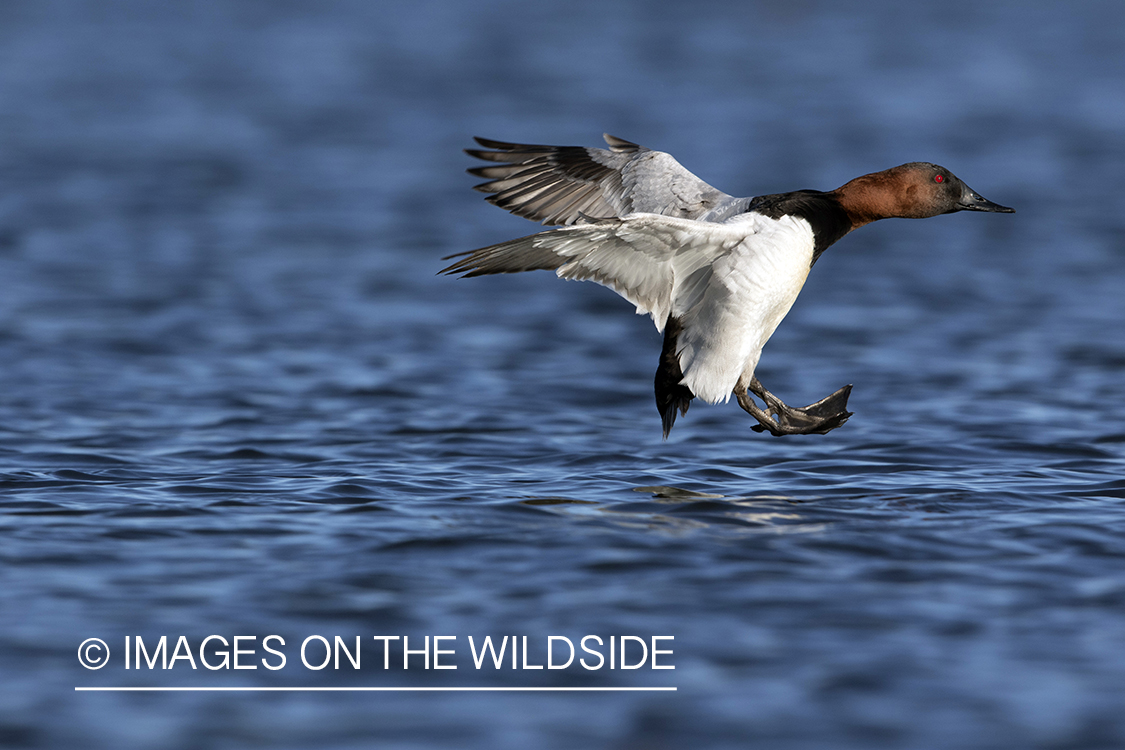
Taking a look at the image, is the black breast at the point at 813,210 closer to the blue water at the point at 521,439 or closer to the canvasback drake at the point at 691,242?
the canvasback drake at the point at 691,242

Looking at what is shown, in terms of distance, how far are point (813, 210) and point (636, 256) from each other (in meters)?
0.98

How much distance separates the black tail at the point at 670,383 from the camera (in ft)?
24.2

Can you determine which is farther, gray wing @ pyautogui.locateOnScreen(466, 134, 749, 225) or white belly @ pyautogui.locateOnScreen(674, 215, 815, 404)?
gray wing @ pyautogui.locateOnScreen(466, 134, 749, 225)

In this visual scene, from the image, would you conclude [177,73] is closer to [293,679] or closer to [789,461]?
[789,461]

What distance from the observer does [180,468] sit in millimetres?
7688

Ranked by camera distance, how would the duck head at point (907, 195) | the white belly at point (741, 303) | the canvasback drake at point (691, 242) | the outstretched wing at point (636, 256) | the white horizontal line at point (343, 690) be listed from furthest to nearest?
the duck head at point (907, 195), the white belly at point (741, 303), the canvasback drake at point (691, 242), the outstretched wing at point (636, 256), the white horizontal line at point (343, 690)

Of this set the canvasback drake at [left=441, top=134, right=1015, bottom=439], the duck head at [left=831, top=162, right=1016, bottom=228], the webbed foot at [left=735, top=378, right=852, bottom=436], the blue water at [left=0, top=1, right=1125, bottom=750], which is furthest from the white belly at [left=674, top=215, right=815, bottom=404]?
the blue water at [left=0, top=1, right=1125, bottom=750]

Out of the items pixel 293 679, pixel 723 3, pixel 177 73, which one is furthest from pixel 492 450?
pixel 723 3

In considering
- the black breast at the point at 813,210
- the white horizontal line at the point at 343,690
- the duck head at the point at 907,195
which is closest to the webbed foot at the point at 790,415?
the black breast at the point at 813,210

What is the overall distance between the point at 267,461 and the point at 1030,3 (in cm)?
2760

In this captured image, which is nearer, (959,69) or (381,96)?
(381,96)

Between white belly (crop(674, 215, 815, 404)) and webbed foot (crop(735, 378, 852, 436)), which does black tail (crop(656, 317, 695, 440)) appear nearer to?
white belly (crop(674, 215, 815, 404))

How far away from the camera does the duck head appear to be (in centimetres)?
750

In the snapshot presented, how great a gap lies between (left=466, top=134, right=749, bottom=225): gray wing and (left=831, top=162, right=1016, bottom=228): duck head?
72 centimetres
